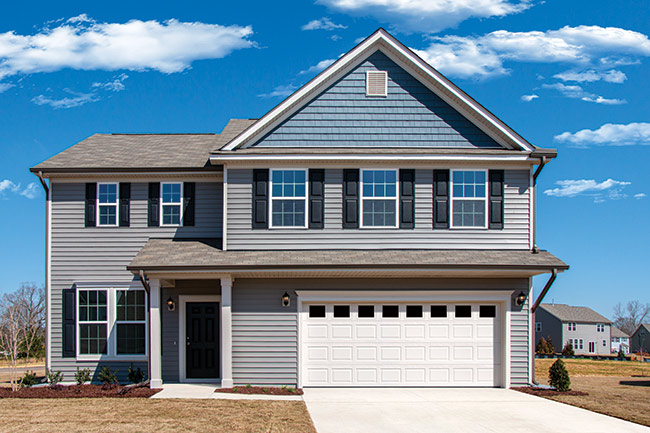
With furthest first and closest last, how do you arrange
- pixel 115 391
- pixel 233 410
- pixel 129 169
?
pixel 129 169 → pixel 115 391 → pixel 233 410

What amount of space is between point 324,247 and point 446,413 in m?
5.50

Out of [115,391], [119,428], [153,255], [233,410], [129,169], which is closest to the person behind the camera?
[119,428]

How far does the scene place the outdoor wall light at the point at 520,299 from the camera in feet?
53.9

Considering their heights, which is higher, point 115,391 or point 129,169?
point 129,169

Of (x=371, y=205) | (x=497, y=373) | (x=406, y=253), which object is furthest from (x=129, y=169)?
(x=497, y=373)

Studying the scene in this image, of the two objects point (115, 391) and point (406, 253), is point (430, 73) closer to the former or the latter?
point (406, 253)

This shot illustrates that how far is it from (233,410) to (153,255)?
5.13 meters

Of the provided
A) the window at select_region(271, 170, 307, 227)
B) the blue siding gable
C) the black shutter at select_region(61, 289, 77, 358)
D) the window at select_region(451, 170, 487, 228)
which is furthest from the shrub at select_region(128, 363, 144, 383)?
the window at select_region(451, 170, 487, 228)

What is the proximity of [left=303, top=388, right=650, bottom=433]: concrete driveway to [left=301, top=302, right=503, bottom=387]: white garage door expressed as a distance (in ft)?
1.69

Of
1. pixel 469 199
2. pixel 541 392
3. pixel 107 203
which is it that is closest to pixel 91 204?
pixel 107 203

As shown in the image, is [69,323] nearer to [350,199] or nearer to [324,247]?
[324,247]

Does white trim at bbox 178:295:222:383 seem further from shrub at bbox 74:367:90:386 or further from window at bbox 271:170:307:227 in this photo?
window at bbox 271:170:307:227

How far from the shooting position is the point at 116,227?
1802 centimetres

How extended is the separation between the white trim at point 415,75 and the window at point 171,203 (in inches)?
95.4
